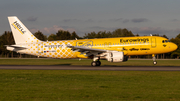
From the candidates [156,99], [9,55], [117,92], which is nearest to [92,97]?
[117,92]

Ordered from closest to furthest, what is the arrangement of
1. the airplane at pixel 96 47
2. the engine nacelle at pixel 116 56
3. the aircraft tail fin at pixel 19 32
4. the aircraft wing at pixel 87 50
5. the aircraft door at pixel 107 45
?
the engine nacelle at pixel 116 56 < the aircraft wing at pixel 87 50 < the airplane at pixel 96 47 < the aircraft door at pixel 107 45 < the aircraft tail fin at pixel 19 32

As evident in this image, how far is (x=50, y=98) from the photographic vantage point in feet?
34.7

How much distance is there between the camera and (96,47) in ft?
116

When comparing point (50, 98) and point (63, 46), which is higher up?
point (63, 46)

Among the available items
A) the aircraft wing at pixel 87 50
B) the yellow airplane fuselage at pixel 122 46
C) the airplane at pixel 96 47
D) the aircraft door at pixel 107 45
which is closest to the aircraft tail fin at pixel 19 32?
the airplane at pixel 96 47

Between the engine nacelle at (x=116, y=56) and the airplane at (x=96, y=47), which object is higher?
the airplane at (x=96, y=47)

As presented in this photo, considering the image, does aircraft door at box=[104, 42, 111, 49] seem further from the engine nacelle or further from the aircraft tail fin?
the aircraft tail fin

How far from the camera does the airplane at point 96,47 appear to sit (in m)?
33.4

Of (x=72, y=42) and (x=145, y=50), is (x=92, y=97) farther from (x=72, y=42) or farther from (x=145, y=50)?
(x=72, y=42)

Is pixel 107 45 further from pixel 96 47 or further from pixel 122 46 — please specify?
Result: pixel 122 46

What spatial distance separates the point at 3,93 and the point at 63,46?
1004 inches

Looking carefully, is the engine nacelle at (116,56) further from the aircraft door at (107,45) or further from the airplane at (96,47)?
the aircraft door at (107,45)

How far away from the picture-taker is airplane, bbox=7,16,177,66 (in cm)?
3344

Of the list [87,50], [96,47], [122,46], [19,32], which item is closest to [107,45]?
[96,47]
